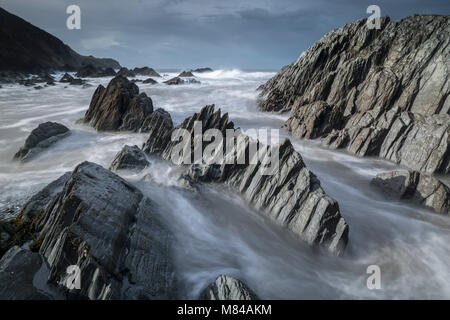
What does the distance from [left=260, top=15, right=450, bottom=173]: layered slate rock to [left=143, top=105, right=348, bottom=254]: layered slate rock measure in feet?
32.1

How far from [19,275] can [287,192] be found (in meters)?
8.62

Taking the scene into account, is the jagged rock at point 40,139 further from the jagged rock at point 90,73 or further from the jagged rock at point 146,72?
the jagged rock at point 146,72

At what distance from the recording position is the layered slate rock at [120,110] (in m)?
20.7

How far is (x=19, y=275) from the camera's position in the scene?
540cm

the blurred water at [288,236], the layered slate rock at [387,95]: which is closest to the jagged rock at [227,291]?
the blurred water at [288,236]

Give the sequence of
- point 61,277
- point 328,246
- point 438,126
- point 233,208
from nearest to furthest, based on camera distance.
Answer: point 61,277, point 328,246, point 233,208, point 438,126

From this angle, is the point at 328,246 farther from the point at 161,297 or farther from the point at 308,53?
the point at 308,53

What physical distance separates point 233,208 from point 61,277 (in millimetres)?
6612

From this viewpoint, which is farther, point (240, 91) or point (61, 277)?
point (240, 91)

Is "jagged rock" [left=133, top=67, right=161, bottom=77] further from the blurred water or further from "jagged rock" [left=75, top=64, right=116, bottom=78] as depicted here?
the blurred water

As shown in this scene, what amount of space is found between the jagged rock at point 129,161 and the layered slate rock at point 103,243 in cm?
495

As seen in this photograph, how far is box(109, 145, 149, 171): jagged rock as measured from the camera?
42.7ft
